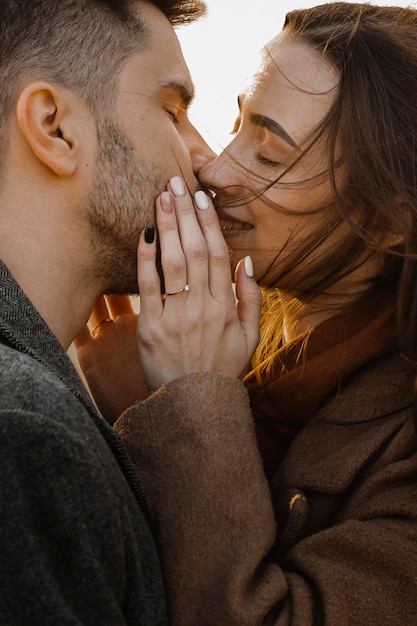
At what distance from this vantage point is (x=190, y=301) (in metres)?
2.11

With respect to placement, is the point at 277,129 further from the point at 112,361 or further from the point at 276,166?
the point at 112,361

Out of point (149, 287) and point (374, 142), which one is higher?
point (374, 142)

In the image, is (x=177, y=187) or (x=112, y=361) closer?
(x=177, y=187)

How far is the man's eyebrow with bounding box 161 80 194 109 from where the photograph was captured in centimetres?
228

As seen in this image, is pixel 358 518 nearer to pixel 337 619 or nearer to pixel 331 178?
pixel 337 619

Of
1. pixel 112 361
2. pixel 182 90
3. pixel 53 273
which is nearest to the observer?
pixel 53 273

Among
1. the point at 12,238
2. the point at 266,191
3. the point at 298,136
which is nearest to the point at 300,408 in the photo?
the point at 266,191

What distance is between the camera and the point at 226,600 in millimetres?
1580

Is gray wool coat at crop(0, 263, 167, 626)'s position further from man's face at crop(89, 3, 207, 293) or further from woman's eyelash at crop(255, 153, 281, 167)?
woman's eyelash at crop(255, 153, 281, 167)

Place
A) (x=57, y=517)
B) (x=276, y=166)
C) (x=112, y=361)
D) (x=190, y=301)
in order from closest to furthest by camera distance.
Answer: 1. (x=57, y=517)
2. (x=190, y=301)
3. (x=276, y=166)
4. (x=112, y=361)

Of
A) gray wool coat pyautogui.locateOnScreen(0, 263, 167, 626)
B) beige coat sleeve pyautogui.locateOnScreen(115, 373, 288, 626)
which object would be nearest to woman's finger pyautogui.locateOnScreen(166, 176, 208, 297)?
beige coat sleeve pyautogui.locateOnScreen(115, 373, 288, 626)

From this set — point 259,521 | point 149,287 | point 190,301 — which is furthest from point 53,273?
point 259,521

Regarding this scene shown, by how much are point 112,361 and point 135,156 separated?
32.2 inches

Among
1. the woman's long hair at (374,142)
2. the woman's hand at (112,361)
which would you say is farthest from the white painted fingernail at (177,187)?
the woman's hand at (112,361)
